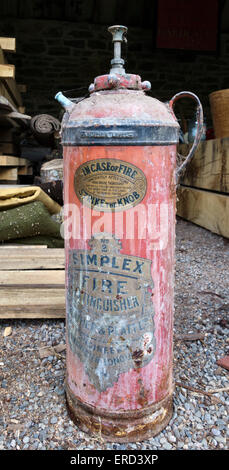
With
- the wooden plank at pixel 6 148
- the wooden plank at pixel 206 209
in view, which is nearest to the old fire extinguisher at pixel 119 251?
the wooden plank at pixel 206 209

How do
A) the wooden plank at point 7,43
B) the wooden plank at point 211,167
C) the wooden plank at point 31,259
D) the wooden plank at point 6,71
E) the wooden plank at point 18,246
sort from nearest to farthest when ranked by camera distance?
1. the wooden plank at point 31,259
2. the wooden plank at point 18,246
3. the wooden plank at point 6,71
4. the wooden plank at point 7,43
5. the wooden plank at point 211,167

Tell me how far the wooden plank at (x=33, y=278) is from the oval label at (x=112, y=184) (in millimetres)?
1140

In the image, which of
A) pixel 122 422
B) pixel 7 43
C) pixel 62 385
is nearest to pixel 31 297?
pixel 62 385

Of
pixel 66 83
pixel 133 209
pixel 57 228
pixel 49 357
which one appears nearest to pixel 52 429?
pixel 49 357

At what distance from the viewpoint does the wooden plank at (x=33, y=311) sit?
7.91ft

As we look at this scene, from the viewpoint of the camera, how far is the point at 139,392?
1.57m

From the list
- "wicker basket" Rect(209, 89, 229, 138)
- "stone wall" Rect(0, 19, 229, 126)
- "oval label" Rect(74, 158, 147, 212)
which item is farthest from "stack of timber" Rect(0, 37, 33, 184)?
"stone wall" Rect(0, 19, 229, 126)

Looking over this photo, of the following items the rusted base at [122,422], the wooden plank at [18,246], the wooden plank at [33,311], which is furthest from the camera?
the wooden plank at [18,246]

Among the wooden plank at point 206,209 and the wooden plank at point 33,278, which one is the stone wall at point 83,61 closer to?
the wooden plank at point 206,209

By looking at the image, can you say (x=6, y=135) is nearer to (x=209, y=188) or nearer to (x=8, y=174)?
(x=8, y=174)

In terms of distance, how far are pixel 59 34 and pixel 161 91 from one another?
7.49ft

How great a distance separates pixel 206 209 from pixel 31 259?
253 centimetres
